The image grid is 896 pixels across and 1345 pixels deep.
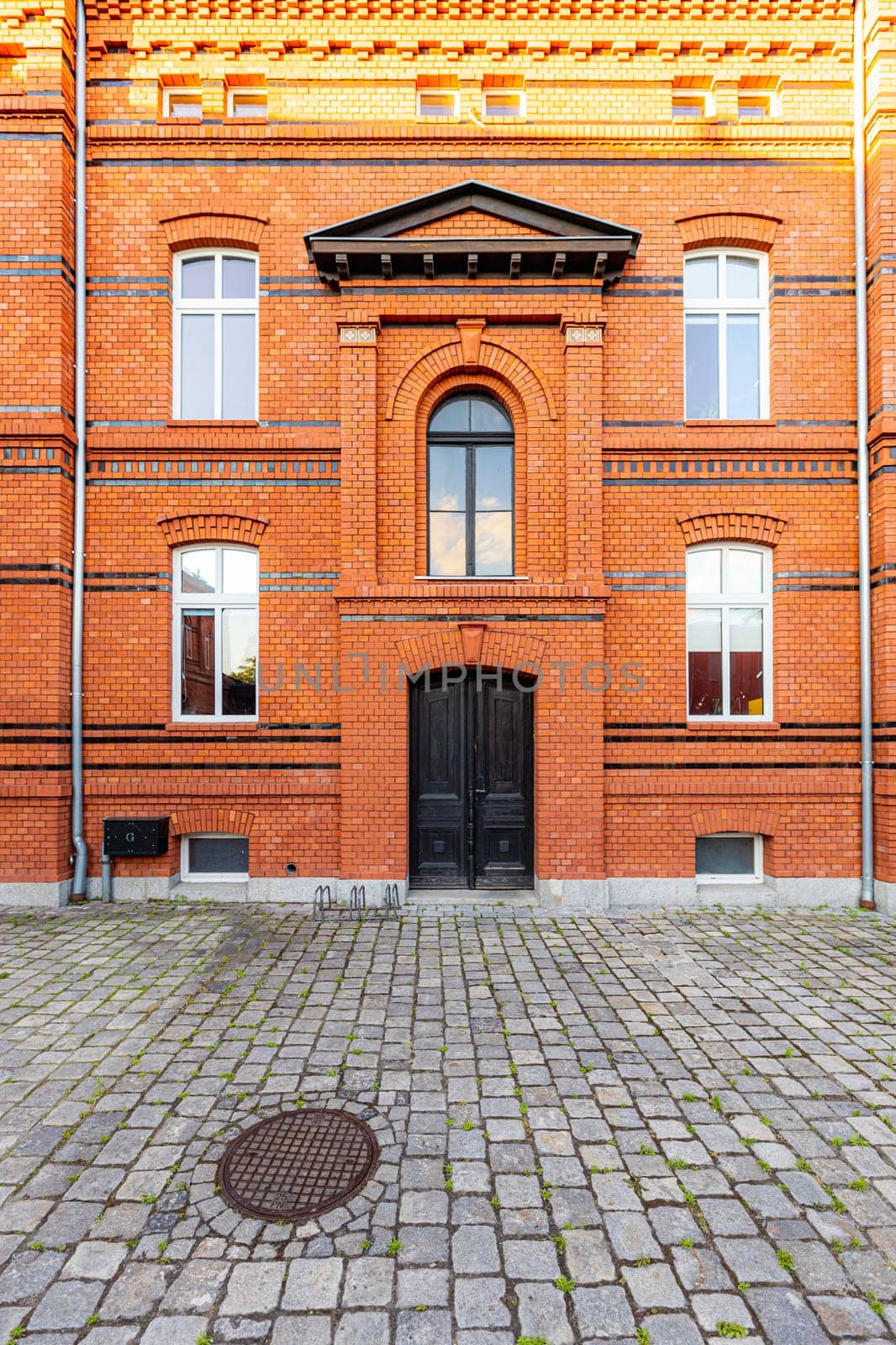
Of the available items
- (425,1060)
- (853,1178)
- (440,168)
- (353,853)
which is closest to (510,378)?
(440,168)

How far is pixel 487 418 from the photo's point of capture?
803cm

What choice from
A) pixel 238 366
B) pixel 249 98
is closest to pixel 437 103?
pixel 249 98

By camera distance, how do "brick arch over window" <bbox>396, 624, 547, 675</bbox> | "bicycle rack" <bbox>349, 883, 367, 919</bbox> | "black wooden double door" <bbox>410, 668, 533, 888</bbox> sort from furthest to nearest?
"black wooden double door" <bbox>410, 668, 533, 888</bbox> < "brick arch over window" <bbox>396, 624, 547, 675</bbox> < "bicycle rack" <bbox>349, 883, 367, 919</bbox>

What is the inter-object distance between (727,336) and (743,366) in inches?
15.6

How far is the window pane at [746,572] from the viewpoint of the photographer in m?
7.97

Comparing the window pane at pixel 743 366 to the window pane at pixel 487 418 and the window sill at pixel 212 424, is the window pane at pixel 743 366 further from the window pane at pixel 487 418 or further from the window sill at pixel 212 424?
the window sill at pixel 212 424

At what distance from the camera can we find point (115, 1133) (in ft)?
11.6

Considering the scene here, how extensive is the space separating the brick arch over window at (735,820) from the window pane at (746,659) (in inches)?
44.9

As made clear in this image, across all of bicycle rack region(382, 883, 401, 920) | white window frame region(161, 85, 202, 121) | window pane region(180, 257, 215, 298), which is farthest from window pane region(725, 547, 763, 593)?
white window frame region(161, 85, 202, 121)

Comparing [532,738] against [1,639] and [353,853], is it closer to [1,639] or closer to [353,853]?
[353,853]

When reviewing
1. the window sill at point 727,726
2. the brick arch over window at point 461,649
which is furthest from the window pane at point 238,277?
the window sill at point 727,726

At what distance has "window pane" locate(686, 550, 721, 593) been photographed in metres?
7.95

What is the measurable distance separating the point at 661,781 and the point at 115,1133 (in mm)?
5959

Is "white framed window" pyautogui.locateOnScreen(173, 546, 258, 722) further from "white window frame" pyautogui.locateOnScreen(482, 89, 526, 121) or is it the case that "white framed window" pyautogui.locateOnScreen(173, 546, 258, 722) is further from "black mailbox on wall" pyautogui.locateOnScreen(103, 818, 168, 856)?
"white window frame" pyautogui.locateOnScreen(482, 89, 526, 121)
